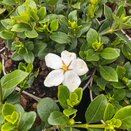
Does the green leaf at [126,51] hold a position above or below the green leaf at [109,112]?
below

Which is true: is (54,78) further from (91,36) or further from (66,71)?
(91,36)

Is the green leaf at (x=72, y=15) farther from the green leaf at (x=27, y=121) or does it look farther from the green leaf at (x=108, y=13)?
the green leaf at (x=27, y=121)

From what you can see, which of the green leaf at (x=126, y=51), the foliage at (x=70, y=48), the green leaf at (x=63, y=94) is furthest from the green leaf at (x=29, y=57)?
the green leaf at (x=126, y=51)

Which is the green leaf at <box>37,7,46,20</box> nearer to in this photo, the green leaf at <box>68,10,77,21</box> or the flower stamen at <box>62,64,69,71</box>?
the green leaf at <box>68,10,77,21</box>

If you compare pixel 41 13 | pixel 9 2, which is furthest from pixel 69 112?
pixel 9 2

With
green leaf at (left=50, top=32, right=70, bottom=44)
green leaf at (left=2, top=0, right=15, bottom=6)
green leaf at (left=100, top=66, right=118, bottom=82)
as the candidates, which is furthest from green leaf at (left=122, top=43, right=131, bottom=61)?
green leaf at (left=2, top=0, right=15, bottom=6)

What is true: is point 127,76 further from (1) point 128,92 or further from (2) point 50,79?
(2) point 50,79
